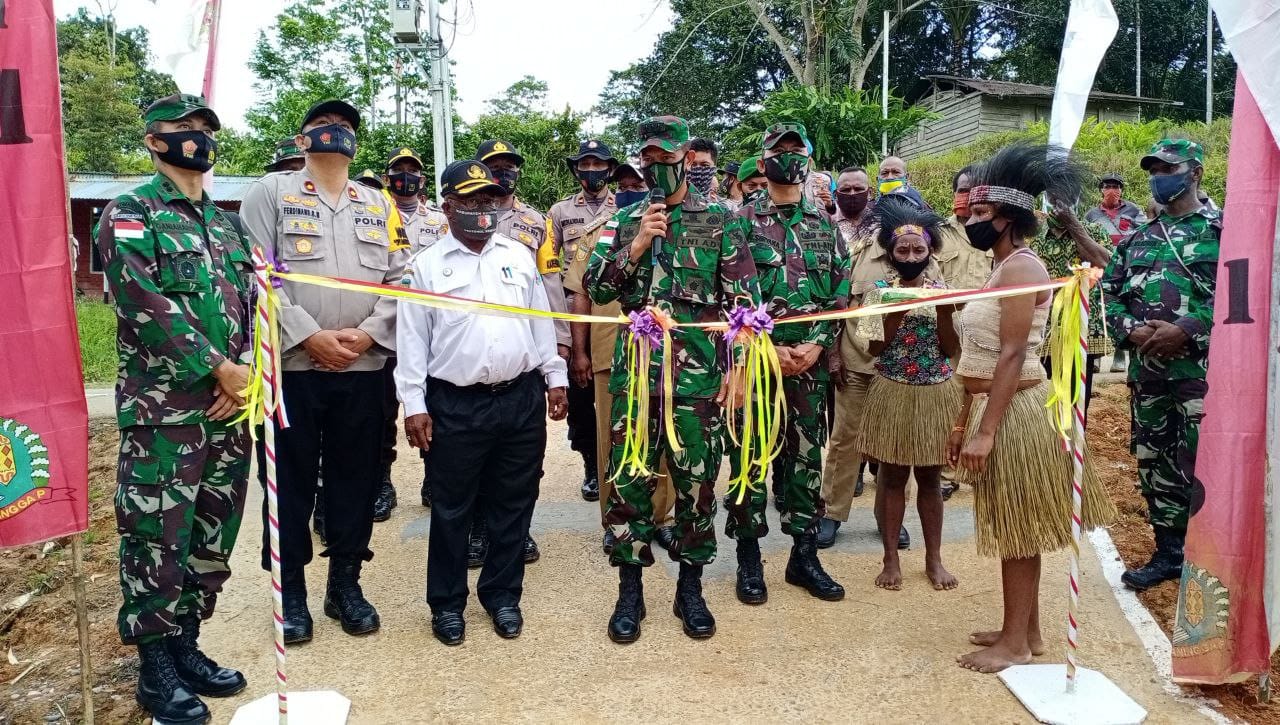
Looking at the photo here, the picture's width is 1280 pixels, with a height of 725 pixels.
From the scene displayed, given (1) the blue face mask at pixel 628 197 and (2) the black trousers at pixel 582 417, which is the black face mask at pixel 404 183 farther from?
(2) the black trousers at pixel 582 417

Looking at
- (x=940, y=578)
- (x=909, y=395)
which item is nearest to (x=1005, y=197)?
(x=909, y=395)

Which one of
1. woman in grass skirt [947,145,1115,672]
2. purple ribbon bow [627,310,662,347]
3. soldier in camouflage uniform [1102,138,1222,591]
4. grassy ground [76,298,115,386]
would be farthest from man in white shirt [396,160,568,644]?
grassy ground [76,298,115,386]

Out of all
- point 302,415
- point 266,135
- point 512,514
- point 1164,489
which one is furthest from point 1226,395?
Answer: point 266,135

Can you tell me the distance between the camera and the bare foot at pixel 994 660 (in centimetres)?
353

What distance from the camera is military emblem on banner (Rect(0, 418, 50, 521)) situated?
3.02 m

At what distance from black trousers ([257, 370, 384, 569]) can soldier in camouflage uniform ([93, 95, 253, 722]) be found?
0.40 m

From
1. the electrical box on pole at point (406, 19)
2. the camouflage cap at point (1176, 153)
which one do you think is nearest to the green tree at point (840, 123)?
the electrical box on pole at point (406, 19)

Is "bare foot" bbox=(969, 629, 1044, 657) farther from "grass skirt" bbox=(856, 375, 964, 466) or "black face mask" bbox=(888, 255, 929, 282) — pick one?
"black face mask" bbox=(888, 255, 929, 282)

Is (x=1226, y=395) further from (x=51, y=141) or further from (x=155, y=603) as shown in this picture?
(x=51, y=141)

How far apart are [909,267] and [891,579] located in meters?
1.65

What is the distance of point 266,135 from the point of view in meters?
23.9

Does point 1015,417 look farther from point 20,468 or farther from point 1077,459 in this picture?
point 20,468

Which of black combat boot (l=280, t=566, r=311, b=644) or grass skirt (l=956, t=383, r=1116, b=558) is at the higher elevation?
grass skirt (l=956, t=383, r=1116, b=558)

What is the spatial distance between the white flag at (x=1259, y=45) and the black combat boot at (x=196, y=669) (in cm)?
458
